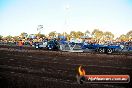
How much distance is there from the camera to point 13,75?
11016mm

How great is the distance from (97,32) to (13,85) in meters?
98.4

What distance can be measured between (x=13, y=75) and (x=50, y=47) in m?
24.7

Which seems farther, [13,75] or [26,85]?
[13,75]

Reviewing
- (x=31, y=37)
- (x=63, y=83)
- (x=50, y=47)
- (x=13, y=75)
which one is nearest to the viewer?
(x=63, y=83)

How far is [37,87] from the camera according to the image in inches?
334

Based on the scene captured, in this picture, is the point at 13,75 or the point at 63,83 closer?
the point at 63,83

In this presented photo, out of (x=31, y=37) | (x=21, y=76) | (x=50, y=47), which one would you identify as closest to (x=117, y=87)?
(x=21, y=76)

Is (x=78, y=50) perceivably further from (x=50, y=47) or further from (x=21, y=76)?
(x=21, y=76)

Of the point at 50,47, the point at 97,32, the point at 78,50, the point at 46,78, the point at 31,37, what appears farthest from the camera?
the point at 97,32

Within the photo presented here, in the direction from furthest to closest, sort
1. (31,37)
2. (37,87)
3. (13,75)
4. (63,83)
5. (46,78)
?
(31,37) → (13,75) → (46,78) → (63,83) → (37,87)

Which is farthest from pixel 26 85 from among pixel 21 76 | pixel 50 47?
pixel 50 47

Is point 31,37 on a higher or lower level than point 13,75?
higher

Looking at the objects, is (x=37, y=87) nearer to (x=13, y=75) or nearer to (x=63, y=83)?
(x=63, y=83)

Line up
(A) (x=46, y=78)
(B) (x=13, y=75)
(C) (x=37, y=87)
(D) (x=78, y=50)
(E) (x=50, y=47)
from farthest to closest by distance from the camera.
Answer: (E) (x=50, y=47), (D) (x=78, y=50), (B) (x=13, y=75), (A) (x=46, y=78), (C) (x=37, y=87)
